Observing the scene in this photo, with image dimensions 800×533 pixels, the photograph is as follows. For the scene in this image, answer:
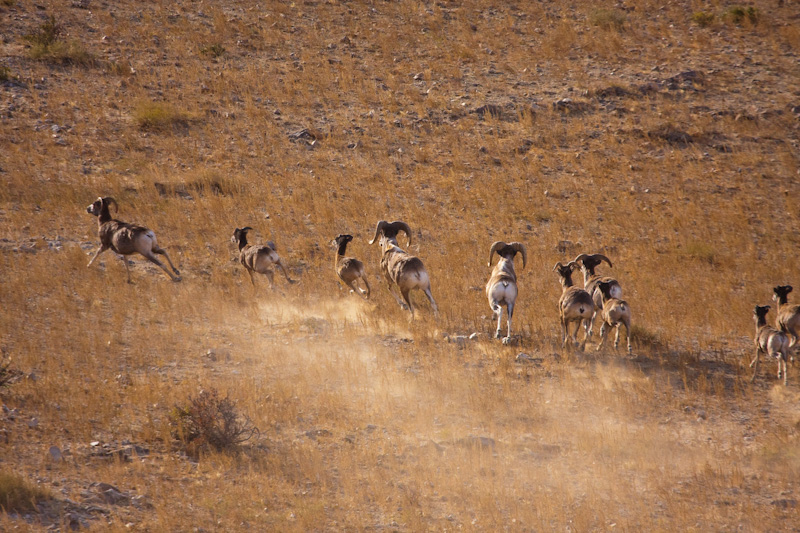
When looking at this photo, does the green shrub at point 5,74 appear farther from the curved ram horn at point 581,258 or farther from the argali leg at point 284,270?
the curved ram horn at point 581,258

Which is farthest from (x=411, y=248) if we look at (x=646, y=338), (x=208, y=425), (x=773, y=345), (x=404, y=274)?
(x=208, y=425)

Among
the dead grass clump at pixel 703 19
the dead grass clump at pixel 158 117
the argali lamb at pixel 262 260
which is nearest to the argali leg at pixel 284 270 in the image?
the argali lamb at pixel 262 260

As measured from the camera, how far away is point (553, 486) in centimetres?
966

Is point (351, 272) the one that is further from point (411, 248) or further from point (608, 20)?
point (608, 20)

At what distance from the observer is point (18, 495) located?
8234 millimetres

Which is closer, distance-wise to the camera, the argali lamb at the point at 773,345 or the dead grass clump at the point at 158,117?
the argali lamb at the point at 773,345

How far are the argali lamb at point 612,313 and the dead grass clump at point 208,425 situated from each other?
6.77 m

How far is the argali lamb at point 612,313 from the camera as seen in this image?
1338 centimetres

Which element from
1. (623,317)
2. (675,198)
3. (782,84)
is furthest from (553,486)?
(782,84)

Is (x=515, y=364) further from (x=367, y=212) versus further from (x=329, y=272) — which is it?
(x=367, y=212)

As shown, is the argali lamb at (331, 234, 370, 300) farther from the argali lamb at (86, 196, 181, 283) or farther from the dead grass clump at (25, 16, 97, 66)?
the dead grass clump at (25, 16, 97, 66)

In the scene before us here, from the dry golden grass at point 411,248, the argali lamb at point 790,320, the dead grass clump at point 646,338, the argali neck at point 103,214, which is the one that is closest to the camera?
the dry golden grass at point 411,248

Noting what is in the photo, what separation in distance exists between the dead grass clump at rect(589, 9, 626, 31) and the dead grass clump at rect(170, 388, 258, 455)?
28098 millimetres

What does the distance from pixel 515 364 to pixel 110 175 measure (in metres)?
14.3
